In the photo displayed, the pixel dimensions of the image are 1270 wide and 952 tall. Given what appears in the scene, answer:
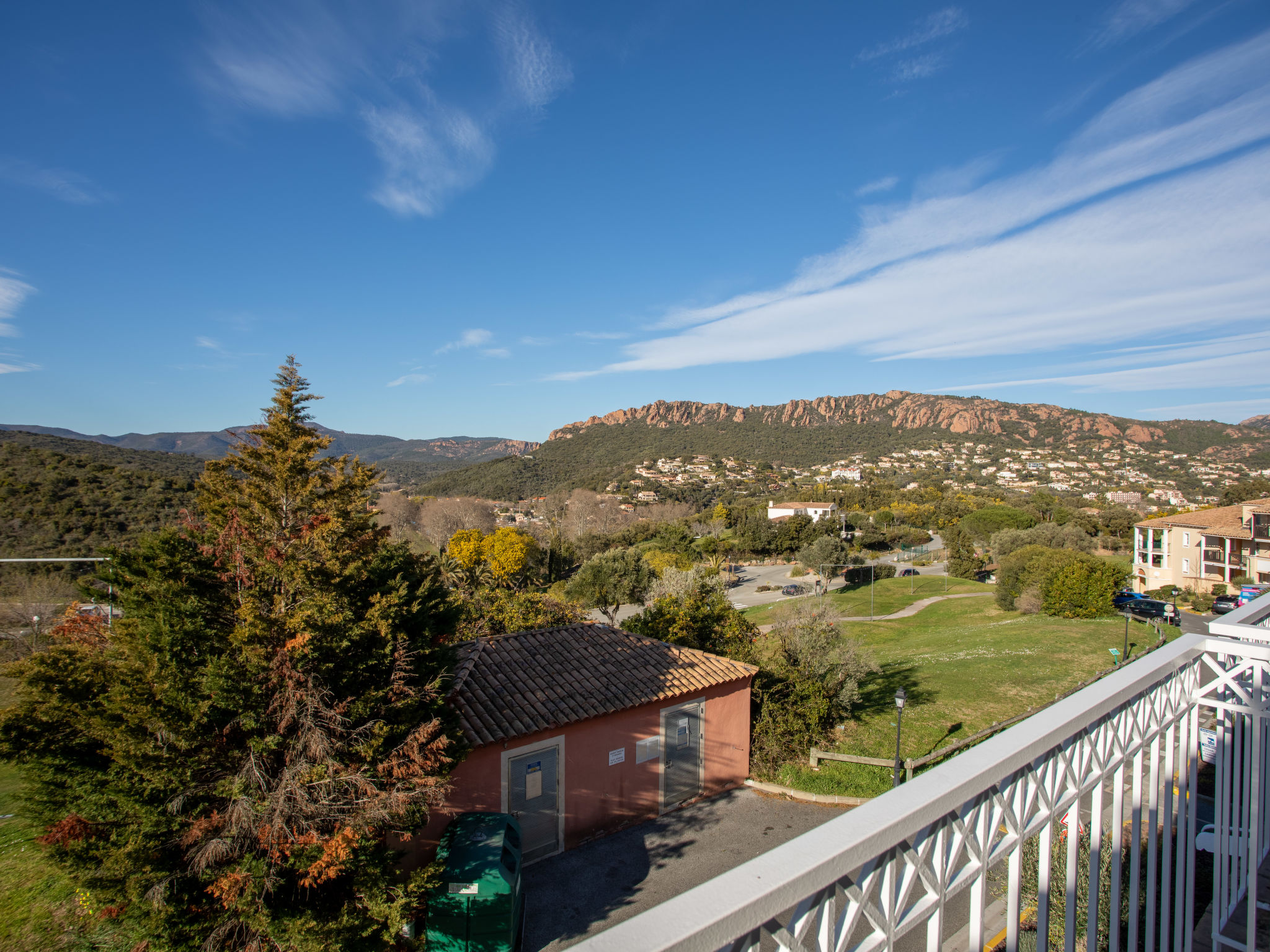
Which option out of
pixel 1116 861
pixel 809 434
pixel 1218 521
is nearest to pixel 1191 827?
pixel 1116 861

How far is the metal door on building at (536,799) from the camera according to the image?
920cm

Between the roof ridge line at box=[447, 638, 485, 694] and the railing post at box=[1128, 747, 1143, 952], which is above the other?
the railing post at box=[1128, 747, 1143, 952]

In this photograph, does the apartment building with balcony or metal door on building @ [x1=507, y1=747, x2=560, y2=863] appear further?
the apartment building with balcony

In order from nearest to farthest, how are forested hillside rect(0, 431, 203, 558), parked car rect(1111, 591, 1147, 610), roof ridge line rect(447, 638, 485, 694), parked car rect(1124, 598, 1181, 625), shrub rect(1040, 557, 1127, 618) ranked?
roof ridge line rect(447, 638, 485, 694) → forested hillside rect(0, 431, 203, 558) → shrub rect(1040, 557, 1127, 618) → parked car rect(1124, 598, 1181, 625) → parked car rect(1111, 591, 1147, 610)

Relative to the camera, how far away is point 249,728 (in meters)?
6.07

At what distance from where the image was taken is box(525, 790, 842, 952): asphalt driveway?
8.05 meters

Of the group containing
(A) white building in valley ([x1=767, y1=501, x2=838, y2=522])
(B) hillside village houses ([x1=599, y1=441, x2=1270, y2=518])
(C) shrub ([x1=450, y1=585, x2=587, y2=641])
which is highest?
(B) hillside village houses ([x1=599, y1=441, x2=1270, y2=518])

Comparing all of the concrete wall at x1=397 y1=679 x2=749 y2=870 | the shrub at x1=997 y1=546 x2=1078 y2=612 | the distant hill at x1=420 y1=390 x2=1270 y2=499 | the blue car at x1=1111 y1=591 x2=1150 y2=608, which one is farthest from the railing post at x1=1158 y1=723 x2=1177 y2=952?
the distant hill at x1=420 y1=390 x2=1270 y2=499

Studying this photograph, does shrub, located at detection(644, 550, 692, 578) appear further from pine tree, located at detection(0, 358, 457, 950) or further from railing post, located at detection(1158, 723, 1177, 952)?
railing post, located at detection(1158, 723, 1177, 952)

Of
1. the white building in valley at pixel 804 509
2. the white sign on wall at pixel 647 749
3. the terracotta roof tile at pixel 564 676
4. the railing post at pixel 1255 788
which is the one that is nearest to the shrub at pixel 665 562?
the terracotta roof tile at pixel 564 676

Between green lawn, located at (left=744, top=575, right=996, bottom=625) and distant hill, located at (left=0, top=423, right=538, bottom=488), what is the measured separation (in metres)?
35.6

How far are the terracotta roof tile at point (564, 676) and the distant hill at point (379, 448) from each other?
3986 centimetres

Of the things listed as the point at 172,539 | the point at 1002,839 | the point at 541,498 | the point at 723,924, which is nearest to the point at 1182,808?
the point at 1002,839

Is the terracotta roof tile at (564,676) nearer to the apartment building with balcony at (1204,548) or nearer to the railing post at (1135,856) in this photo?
the railing post at (1135,856)
